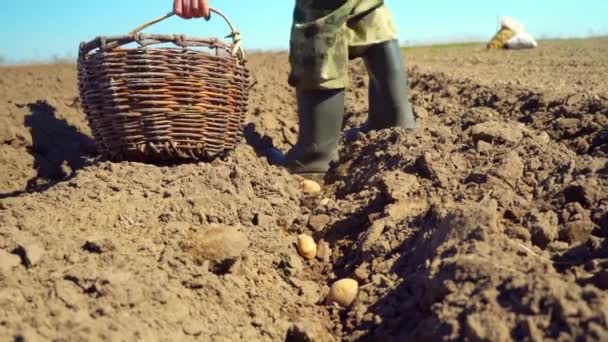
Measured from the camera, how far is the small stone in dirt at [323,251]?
84.5 inches

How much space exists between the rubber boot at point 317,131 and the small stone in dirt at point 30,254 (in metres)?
1.54

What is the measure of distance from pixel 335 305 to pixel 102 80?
1392 mm

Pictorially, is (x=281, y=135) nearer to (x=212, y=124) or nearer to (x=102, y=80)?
(x=212, y=124)

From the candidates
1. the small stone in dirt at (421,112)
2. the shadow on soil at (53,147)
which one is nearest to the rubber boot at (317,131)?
the small stone in dirt at (421,112)

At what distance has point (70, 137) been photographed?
12.6 feet

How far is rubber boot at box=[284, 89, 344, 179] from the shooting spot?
2984 mm

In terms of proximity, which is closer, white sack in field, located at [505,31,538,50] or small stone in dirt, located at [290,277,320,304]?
small stone in dirt, located at [290,277,320,304]

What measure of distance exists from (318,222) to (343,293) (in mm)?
633

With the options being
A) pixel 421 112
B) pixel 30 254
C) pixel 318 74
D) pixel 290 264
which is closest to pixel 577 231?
pixel 290 264

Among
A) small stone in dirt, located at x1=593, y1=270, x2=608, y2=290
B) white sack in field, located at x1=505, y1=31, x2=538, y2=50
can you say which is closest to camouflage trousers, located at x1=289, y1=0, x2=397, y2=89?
small stone in dirt, located at x1=593, y1=270, x2=608, y2=290

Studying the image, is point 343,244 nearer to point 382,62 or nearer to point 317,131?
point 317,131

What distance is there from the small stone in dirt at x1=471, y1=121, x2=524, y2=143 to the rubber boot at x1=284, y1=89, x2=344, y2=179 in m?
0.64

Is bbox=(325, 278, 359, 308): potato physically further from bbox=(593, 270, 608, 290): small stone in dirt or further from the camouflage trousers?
the camouflage trousers

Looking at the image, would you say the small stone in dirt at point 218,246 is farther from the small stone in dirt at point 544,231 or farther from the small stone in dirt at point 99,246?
the small stone in dirt at point 544,231
